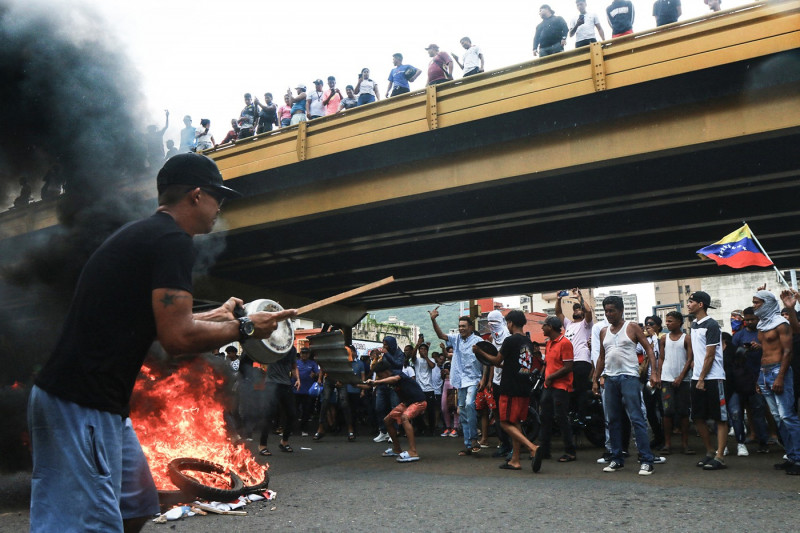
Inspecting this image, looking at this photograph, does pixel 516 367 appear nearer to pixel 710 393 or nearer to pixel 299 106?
pixel 710 393

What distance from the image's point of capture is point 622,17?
1148 cm

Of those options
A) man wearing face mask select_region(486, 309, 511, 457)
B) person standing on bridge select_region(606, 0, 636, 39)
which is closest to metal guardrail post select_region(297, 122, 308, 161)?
person standing on bridge select_region(606, 0, 636, 39)

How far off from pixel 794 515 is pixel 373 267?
60.4ft

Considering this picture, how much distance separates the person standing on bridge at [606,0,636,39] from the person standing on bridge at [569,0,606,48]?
26 centimetres

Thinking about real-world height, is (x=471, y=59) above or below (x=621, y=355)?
above

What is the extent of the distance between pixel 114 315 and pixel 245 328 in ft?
1.48

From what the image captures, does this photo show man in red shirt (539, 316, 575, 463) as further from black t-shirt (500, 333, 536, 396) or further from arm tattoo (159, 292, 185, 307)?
arm tattoo (159, 292, 185, 307)

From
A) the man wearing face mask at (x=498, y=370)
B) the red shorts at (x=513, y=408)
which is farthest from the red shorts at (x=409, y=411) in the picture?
the red shorts at (x=513, y=408)

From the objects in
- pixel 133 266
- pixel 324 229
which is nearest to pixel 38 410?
pixel 133 266

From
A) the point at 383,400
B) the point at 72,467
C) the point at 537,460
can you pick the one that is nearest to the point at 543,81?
the point at 383,400

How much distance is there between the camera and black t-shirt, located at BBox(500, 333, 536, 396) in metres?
7.48

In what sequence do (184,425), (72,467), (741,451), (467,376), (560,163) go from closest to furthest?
(72,467), (184,425), (741,451), (467,376), (560,163)

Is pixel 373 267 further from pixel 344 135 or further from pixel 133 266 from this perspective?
pixel 133 266

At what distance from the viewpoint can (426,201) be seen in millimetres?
15062
